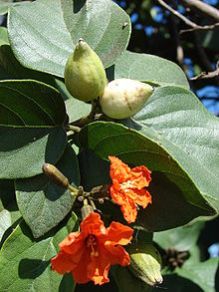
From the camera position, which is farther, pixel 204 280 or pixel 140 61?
pixel 204 280

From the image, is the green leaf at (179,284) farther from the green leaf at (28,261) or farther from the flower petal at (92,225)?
the flower petal at (92,225)

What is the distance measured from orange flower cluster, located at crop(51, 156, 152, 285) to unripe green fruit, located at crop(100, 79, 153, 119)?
0.11m

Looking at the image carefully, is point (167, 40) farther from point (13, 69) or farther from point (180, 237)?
point (13, 69)

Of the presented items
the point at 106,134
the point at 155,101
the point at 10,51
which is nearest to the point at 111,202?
the point at 106,134

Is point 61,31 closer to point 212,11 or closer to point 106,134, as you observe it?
point 106,134

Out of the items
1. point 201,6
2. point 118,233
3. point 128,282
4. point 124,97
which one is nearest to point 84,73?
point 124,97

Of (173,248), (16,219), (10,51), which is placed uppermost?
(10,51)

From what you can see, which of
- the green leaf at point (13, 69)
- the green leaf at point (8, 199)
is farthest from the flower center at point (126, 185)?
the green leaf at point (13, 69)

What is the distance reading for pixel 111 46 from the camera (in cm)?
150

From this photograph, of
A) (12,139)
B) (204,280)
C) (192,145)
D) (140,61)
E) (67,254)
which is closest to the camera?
(67,254)

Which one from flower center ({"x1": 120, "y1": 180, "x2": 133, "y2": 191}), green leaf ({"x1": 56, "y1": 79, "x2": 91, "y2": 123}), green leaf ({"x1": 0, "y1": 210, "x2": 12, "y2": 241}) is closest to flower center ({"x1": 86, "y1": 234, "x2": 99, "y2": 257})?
flower center ({"x1": 120, "y1": 180, "x2": 133, "y2": 191})

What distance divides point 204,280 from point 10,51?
1.08 m

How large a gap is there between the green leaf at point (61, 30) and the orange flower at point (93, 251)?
353 mm

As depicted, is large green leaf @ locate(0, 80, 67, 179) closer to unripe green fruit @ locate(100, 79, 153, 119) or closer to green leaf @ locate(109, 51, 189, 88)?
unripe green fruit @ locate(100, 79, 153, 119)
